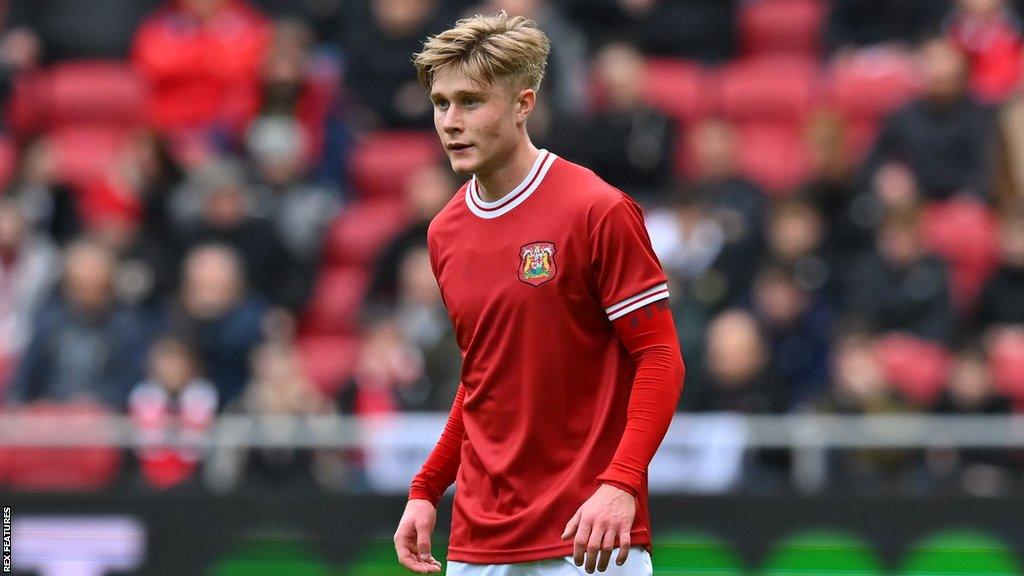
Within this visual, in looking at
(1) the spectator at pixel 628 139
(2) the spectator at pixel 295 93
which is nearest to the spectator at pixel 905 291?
(1) the spectator at pixel 628 139

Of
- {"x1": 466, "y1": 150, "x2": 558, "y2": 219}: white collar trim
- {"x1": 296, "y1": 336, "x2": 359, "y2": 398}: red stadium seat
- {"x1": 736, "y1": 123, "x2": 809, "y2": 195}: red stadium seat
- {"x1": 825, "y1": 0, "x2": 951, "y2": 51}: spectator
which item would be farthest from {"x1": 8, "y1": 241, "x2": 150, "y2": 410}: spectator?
{"x1": 466, "y1": 150, "x2": 558, "y2": 219}: white collar trim

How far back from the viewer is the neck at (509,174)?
13.6ft

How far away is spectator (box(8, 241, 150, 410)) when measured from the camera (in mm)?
9711

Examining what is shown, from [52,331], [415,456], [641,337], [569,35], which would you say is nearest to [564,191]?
[641,337]

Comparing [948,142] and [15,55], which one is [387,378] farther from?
[15,55]

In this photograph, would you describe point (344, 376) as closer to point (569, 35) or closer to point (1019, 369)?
point (569, 35)

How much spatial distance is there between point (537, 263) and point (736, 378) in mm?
4743

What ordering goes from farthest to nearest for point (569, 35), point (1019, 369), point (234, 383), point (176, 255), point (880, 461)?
point (569, 35)
point (176, 255)
point (234, 383)
point (1019, 369)
point (880, 461)

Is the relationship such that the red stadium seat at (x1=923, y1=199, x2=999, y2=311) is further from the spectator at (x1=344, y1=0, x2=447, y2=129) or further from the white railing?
the spectator at (x1=344, y1=0, x2=447, y2=129)

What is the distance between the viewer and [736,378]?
8.64 m

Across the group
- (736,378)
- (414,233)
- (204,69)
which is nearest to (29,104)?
(204,69)

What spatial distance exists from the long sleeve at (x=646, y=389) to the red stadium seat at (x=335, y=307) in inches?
268

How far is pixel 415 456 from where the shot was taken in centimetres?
840

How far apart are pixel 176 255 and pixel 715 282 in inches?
134
